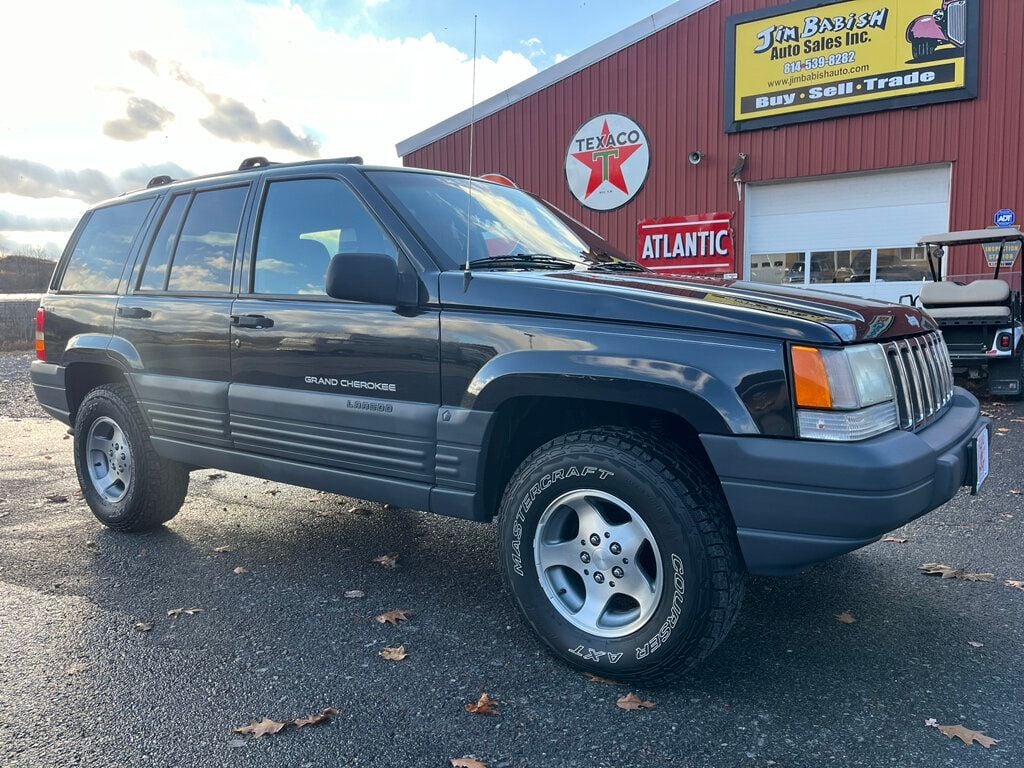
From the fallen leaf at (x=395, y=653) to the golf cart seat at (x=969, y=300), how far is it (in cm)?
820

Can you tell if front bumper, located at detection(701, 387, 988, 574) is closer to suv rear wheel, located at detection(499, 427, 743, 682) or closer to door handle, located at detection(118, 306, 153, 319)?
suv rear wheel, located at detection(499, 427, 743, 682)

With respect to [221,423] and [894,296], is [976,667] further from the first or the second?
[894,296]

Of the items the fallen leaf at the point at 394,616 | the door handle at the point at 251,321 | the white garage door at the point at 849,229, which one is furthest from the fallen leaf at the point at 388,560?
the white garage door at the point at 849,229

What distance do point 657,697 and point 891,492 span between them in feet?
3.33

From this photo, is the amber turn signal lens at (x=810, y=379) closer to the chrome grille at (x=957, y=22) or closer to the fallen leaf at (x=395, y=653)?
the fallen leaf at (x=395, y=653)

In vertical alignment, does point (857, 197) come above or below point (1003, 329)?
above

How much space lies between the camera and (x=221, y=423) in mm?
3770

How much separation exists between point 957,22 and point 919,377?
39.3ft

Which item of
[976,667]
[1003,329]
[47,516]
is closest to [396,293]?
[976,667]

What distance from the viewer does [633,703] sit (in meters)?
2.55

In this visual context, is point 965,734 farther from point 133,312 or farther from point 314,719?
point 133,312

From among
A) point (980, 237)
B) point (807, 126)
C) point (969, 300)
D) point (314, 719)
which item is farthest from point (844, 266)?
point (314, 719)

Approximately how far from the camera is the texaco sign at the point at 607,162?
1475 centimetres

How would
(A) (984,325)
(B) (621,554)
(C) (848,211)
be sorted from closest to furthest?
(B) (621,554)
(A) (984,325)
(C) (848,211)
